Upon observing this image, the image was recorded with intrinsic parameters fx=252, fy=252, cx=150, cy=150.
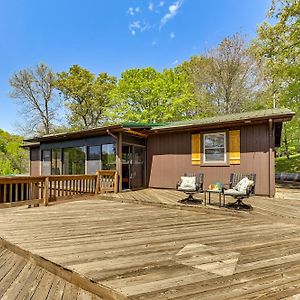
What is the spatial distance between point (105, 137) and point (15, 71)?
1687 centimetres

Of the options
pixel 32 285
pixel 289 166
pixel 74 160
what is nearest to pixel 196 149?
pixel 74 160

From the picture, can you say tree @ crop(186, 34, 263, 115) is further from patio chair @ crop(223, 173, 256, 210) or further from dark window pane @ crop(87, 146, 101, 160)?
patio chair @ crop(223, 173, 256, 210)

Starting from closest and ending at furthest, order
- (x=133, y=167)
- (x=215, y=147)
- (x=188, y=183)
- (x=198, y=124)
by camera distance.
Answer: (x=188, y=183), (x=198, y=124), (x=215, y=147), (x=133, y=167)

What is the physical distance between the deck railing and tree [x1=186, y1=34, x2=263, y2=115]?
10880 mm

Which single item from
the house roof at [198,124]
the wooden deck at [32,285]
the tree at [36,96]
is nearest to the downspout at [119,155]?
the house roof at [198,124]

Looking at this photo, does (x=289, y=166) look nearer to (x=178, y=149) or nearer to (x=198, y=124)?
(x=178, y=149)

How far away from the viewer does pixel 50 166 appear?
11891mm

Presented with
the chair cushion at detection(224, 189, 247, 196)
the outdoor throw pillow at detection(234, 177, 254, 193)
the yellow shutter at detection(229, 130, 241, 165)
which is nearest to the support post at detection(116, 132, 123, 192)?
the yellow shutter at detection(229, 130, 241, 165)

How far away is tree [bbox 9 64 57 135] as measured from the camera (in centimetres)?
2162

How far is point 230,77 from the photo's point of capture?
16.0 metres

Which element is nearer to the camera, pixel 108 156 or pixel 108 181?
pixel 108 181

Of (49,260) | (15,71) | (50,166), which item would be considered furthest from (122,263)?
(15,71)

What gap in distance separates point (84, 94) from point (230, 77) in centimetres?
1297

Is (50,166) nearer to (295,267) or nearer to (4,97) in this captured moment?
(295,267)
